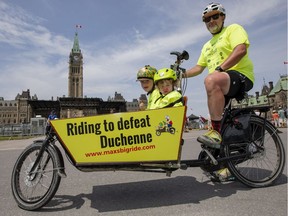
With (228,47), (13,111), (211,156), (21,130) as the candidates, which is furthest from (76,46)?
(211,156)

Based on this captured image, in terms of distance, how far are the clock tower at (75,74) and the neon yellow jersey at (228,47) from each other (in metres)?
157

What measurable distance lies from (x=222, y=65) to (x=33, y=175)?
251cm

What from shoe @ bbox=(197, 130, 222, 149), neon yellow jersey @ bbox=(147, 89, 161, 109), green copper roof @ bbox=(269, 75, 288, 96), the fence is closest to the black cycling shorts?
shoe @ bbox=(197, 130, 222, 149)

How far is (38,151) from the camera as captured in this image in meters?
2.72

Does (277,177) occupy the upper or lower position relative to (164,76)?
lower

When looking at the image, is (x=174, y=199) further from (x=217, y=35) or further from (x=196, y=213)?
(x=217, y=35)

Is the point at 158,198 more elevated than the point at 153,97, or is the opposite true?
the point at 153,97

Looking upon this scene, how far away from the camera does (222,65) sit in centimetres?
290

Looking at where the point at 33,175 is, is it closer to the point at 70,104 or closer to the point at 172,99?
the point at 172,99

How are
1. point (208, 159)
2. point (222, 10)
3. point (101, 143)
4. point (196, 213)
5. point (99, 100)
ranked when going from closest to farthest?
1. point (196, 213)
2. point (101, 143)
3. point (208, 159)
4. point (222, 10)
5. point (99, 100)

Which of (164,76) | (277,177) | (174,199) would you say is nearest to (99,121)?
(164,76)

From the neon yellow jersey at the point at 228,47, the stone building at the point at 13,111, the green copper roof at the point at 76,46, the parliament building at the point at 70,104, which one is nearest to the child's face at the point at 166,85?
the neon yellow jersey at the point at 228,47

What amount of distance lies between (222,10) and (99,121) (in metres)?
2.19

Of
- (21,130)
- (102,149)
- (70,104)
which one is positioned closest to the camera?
(102,149)
